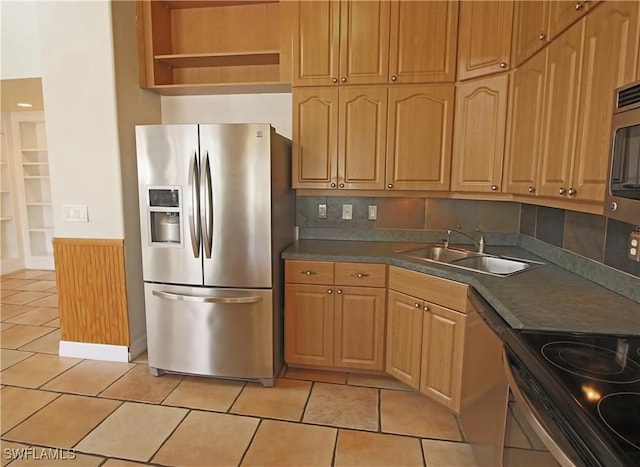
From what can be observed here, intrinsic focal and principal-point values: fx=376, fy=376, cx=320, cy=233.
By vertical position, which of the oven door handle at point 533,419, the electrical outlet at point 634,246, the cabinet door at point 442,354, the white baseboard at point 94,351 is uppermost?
the electrical outlet at point 634,246

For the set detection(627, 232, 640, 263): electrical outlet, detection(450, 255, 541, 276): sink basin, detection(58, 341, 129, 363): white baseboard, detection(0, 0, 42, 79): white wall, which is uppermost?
detection(0, 0, 42, 79): white wall

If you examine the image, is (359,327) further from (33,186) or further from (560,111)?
(33,186)

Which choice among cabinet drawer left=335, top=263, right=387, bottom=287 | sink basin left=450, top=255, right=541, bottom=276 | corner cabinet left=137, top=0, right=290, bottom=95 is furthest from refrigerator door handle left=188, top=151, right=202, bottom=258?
sink basin left=450, top=255, right=541, bottom=276

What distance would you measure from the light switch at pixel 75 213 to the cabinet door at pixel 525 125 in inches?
117

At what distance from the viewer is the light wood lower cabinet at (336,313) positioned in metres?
2.48

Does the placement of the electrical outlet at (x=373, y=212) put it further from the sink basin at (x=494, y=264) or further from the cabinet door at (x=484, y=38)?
the cabinet door at (x=484, y=38)

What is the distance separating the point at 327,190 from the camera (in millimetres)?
2787

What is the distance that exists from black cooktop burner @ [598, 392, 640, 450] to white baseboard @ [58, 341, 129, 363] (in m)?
2.95

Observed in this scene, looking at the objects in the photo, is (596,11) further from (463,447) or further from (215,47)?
(215,47)

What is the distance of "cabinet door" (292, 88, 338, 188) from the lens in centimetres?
265

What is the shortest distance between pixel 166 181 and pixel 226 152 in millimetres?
464

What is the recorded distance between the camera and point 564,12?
5.64 feet

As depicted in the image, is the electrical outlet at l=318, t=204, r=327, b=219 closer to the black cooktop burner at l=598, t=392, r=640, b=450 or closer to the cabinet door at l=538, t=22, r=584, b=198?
the cabinet door at l=538, t=22, r=584, b=198

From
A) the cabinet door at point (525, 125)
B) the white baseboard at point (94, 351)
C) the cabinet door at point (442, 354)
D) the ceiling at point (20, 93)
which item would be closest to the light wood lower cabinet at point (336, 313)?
the cabinet door at point (442, 354)
